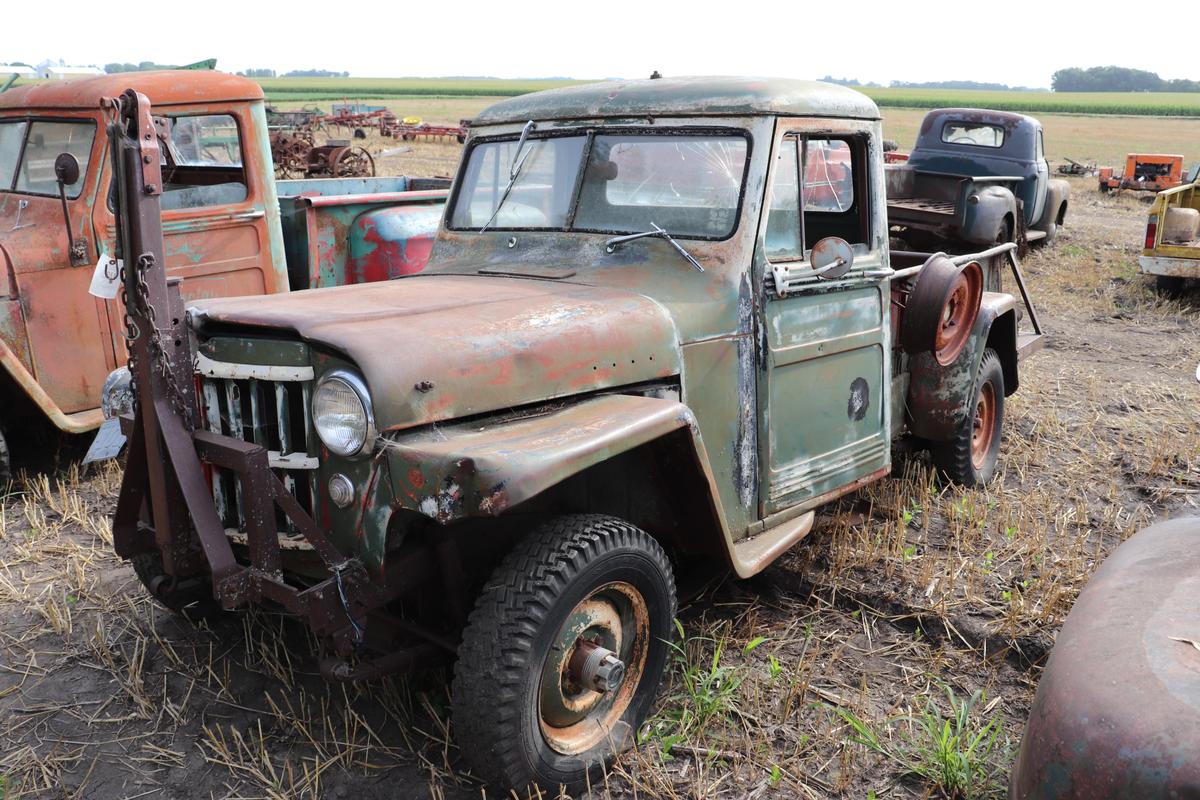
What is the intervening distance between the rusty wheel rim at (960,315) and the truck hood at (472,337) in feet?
5.74

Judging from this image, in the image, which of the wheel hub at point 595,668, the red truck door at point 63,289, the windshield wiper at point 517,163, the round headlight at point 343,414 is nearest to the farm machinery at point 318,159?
the red truck door at point 63,289

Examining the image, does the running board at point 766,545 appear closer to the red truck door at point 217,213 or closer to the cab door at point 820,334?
the cab door at point 820,334

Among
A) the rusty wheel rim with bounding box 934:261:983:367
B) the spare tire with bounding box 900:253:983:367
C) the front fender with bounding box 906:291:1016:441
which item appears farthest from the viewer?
the front fender with bounding box 906:291:1016:441

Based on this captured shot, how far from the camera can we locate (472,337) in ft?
8.80

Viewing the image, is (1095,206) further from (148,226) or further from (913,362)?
(148,226)

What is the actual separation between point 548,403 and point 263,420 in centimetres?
78

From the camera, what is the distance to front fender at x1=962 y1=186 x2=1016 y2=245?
9.48 metres

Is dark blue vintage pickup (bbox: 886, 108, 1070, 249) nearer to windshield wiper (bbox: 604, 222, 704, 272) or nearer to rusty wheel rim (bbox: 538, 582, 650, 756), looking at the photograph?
windshield wiper (bbox: 604, 222, 704, 272)

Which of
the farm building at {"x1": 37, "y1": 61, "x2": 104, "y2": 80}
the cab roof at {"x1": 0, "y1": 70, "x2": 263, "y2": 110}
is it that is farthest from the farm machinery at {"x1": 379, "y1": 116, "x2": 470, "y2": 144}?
the cab roof at {"x1": 0, "y1": 70, "x2": 263, "y2": 110}

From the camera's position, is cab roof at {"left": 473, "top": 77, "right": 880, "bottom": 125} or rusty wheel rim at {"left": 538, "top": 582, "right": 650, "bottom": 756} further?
cab roof at {"left": 473, "top": 77, "right": 880, "bottom": 125}

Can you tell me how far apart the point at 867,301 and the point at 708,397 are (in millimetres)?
987

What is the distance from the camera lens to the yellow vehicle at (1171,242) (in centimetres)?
933

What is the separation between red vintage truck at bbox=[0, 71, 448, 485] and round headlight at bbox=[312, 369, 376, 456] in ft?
8.61

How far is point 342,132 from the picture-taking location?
100ft
